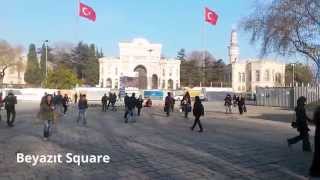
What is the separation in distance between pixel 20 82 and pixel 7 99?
116323mm

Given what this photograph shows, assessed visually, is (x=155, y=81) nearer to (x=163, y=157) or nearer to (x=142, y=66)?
(x=142, y=66)

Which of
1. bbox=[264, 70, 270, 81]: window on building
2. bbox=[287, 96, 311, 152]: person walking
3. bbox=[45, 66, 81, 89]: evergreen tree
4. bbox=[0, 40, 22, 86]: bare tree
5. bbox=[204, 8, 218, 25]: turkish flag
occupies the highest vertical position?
bbox=[204, 8, 218, 25]: turkish flag

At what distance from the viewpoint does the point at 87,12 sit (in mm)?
59062

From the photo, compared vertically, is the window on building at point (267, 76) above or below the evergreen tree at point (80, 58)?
below

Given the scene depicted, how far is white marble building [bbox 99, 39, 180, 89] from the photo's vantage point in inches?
5413

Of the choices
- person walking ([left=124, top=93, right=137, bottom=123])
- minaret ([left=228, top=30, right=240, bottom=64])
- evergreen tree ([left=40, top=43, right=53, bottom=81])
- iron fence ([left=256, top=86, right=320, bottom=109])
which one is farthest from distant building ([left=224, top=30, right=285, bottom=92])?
person walking ([left=124, top=93, right=137, bottom=123])

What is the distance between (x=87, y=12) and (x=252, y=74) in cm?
8821

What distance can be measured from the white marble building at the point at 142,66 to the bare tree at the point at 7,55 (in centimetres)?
3098

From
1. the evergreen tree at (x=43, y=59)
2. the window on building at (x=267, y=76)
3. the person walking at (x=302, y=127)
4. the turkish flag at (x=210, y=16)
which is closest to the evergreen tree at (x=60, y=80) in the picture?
the evergreen tree at (x=43, y=59)

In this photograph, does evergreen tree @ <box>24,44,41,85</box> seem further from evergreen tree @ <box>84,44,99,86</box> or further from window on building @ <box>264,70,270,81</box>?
window on building @ <box>264,70,270,81</box>

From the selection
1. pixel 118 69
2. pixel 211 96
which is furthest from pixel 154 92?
pixel 118 69

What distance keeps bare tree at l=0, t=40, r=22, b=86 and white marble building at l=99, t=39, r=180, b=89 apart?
102 feet

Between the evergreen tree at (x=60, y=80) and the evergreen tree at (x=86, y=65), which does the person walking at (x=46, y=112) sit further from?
the evergreen tree at (x=86, y=65)

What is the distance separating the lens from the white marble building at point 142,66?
137500 mm
